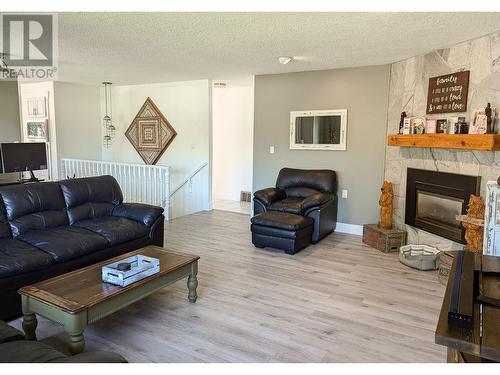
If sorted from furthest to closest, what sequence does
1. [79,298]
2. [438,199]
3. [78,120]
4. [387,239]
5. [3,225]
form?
[78,120]
[387,239]
[438,199]
[3,225]
[79,298]

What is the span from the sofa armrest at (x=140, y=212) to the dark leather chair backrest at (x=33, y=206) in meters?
0.57

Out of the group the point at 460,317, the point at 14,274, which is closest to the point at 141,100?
the point at 14,274

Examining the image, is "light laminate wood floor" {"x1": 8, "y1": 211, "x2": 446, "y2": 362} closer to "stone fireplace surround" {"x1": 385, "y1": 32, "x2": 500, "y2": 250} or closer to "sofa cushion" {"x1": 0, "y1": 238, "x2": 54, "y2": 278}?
"sofa cushion" {"x1": 0, "y1": 238, "x2": 54, "y2": 278}

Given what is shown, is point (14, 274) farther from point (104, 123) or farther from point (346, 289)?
point (104, 123)

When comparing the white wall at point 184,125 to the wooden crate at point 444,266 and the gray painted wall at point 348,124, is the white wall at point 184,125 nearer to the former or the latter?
the gray painted wall at point 348,124

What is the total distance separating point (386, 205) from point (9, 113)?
7.18m

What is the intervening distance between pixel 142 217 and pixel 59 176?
417 cm

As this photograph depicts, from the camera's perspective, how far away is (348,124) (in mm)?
5324

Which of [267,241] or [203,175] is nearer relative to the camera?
[267,241]

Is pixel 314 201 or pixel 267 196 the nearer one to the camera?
pixel 314 201

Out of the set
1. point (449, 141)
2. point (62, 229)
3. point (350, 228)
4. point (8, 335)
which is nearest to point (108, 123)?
point (62, 229)

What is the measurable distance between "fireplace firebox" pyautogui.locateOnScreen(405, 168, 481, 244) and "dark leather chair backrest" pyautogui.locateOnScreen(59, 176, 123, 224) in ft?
12.0

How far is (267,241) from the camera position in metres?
4.53

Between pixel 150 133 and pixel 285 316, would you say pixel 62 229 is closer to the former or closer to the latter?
pixel 285 316
